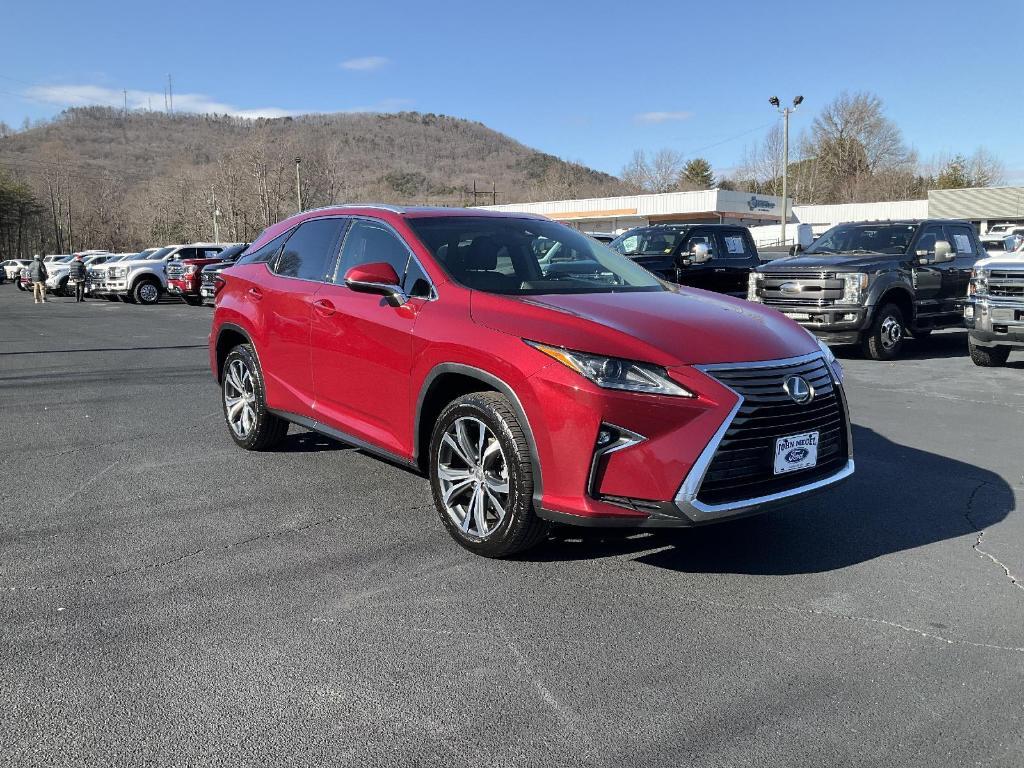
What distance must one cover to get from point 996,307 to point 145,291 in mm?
26478

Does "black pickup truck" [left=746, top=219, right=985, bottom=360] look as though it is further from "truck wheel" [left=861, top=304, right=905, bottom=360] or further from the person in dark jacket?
the person in dark jacket

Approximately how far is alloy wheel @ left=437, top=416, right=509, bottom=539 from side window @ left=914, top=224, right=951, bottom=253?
10.6 m

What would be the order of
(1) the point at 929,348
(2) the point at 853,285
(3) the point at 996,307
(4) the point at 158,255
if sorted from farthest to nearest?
(4) the point at 158,255 → (1) the point at 929,348 → (2) the point at 853,285 → (3) the point at 996,307

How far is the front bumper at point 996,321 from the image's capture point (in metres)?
10.4

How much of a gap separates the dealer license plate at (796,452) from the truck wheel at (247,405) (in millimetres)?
3539

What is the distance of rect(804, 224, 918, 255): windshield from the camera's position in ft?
42.4

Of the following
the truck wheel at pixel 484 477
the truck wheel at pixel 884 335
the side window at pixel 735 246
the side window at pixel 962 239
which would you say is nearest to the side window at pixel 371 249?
the truck wheel at pixel 484 477

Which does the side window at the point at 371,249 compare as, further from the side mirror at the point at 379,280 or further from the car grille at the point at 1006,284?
the car grille at the point at 1006,284

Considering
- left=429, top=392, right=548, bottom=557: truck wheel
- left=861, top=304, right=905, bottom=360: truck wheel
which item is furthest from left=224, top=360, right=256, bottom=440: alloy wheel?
Result: left=861, top=304, right=905, bottom=360: truck wheel

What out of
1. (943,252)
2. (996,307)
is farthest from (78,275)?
(996,307)

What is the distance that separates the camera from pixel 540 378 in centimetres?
392

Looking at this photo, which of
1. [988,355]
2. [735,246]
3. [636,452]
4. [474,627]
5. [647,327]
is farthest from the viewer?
[735,246]

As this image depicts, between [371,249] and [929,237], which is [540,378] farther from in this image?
[929,237]

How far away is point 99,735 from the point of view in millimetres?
2766
